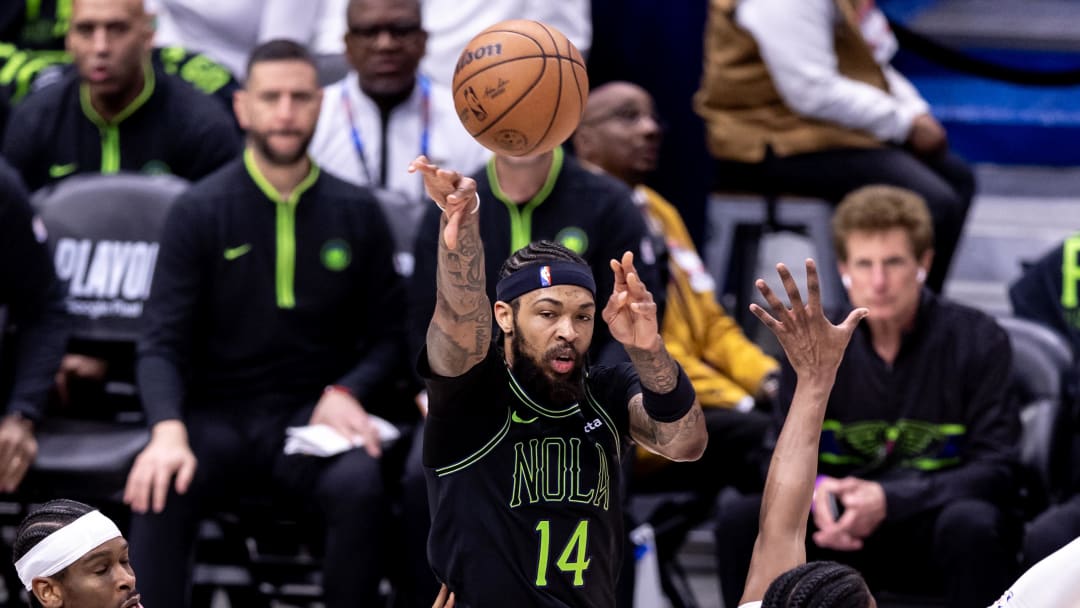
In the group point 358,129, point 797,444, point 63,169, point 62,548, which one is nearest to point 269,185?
point 358,129

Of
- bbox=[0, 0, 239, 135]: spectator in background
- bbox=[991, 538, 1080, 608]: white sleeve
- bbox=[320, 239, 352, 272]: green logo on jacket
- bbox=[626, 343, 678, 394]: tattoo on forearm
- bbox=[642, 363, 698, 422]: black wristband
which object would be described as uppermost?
bbox=[0, 0, 239, 135]: spectator in background

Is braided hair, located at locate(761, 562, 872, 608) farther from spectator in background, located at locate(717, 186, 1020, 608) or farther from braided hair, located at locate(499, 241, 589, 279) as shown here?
spectator in background, located at locate(717, 186, 1020, 608)

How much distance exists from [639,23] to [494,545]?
14.2 feet

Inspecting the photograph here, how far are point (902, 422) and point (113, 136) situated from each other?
3.22 m

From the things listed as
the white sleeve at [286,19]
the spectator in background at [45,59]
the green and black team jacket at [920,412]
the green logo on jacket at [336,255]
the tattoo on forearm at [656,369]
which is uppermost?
the white sleeve at [286,19]

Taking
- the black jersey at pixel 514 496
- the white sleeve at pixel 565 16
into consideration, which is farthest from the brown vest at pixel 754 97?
the black jersey at pixel 514 496

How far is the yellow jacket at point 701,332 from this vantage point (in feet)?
21.7

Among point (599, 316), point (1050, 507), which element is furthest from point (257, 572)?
point (1050, 507)

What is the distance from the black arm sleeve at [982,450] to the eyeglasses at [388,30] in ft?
8.14

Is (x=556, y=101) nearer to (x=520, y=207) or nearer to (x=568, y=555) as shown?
(x=520, y=207)

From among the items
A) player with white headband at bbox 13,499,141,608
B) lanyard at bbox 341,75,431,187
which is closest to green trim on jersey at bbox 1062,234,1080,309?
lanyard at bbox 341,75,431,187

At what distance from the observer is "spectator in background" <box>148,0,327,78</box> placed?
25.0 feet

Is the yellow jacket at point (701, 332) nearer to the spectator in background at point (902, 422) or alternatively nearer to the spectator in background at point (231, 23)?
the spectator in background at point (902, 422)

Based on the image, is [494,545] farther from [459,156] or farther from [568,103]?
[459,156]
